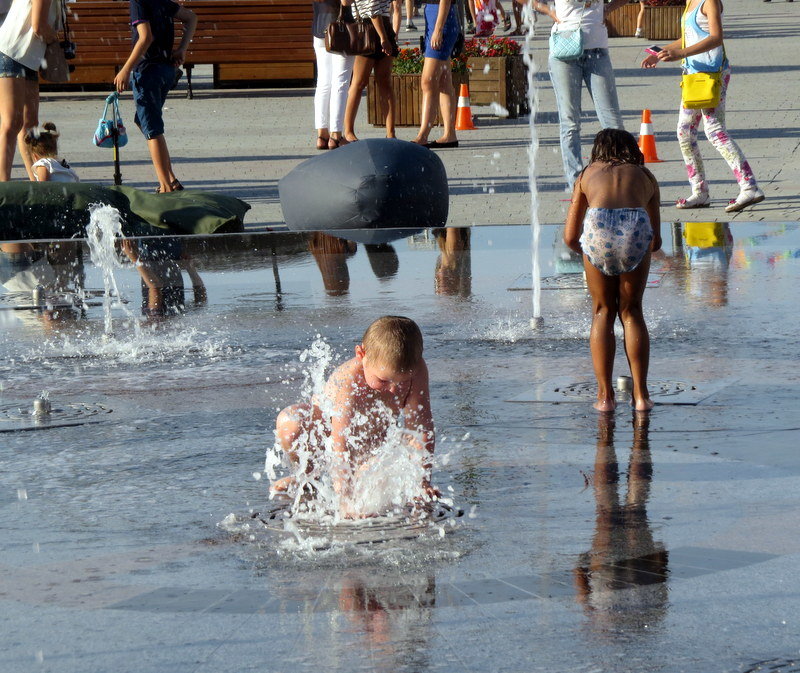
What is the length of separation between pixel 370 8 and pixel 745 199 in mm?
4373

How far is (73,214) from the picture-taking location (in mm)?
10656

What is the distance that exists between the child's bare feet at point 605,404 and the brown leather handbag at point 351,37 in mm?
8239

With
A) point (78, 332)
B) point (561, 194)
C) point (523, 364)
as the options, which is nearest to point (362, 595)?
point (523, 364)

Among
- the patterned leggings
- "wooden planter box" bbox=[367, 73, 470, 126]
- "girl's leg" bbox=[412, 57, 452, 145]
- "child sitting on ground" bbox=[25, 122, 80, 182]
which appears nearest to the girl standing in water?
the patterned leggings

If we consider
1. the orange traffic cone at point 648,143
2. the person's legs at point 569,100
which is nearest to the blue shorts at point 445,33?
the orange traffic cone at point 648,143

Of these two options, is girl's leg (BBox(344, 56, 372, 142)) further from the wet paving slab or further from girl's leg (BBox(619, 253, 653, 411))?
girl's leg (BBox(619, 253, 653, 411))

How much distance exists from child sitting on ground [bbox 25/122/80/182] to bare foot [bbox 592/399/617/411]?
637 cm

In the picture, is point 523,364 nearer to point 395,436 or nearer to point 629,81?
point 395,436

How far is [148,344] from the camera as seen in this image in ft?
25.3

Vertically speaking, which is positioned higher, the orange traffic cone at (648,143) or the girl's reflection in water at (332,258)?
the orange traffic cone at (648,143)

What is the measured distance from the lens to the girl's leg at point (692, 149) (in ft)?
35.4

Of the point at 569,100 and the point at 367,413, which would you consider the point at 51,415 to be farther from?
the point at 569,100

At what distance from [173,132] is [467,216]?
264 inches

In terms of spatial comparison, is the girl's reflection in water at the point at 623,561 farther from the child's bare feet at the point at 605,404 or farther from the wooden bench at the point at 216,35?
the wooden bench at the point at 216,35
